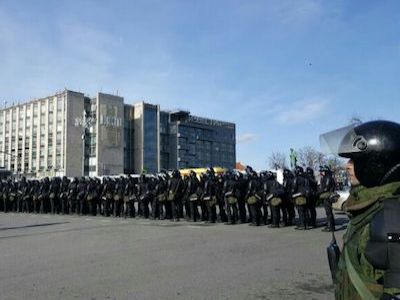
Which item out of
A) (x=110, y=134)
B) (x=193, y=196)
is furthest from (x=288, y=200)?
(x=110, y=134)

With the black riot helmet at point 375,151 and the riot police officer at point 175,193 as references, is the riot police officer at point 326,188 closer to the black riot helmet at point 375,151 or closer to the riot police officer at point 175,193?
the riot police officer at point 175,193

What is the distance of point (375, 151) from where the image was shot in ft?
7.55

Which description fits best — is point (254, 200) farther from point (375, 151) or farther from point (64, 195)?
point (375, 151)

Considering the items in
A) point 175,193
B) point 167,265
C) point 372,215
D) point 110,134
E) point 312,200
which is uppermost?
point 110,134

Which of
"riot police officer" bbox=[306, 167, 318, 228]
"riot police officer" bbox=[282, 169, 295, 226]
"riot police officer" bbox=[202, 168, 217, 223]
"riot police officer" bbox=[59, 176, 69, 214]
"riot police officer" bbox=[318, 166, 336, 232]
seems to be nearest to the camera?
"riot police officer" bbox=[318, 166, 336, 232]

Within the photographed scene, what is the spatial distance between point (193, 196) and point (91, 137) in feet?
249

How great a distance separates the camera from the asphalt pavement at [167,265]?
662 cm

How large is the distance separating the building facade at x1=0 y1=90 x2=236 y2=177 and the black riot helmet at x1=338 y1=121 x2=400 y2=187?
271 ft

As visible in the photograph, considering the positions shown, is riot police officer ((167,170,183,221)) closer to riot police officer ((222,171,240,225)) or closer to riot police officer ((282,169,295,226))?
riot police officer ((222,171,240,225))

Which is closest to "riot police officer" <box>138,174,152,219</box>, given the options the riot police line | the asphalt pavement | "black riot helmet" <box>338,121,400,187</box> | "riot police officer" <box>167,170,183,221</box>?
the riot police line

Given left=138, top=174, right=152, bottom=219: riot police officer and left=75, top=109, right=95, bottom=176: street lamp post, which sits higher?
left=75, top=109, right=95, bottom=176: street lamp post

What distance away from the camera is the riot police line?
15.5m

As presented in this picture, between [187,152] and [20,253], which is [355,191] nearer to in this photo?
[20,253]

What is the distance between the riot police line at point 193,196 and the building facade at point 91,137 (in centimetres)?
5810
